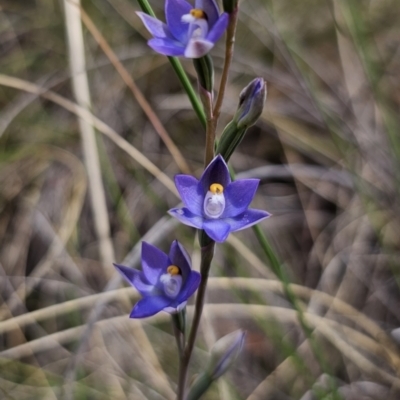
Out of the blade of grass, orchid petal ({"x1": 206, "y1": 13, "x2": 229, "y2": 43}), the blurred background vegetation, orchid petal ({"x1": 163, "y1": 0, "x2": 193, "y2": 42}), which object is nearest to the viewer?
orchid petal ({"x1": 206, "y1": 13, "x2": 229, "y2": 43})

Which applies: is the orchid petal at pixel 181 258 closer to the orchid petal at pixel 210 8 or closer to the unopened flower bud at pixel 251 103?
the unopened flower bud at pixel 251 103

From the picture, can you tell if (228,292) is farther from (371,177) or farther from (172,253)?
(172,253)

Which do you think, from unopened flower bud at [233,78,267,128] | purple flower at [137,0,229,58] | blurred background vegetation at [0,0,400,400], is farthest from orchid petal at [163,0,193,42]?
blurred background vegetation at [0,0,400,400]

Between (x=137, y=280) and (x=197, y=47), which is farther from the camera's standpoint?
(x=137, y=280)

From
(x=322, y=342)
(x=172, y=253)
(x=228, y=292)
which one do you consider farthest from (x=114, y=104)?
(x=172, y=253)

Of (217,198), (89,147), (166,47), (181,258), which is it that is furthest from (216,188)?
(89,147)

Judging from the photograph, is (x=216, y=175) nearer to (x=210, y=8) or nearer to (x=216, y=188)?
(x=216, y=188)

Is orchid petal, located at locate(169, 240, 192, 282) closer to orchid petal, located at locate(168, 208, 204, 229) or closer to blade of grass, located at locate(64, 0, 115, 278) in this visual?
orchid petal, located at locate(168, 208, 204, 229)
